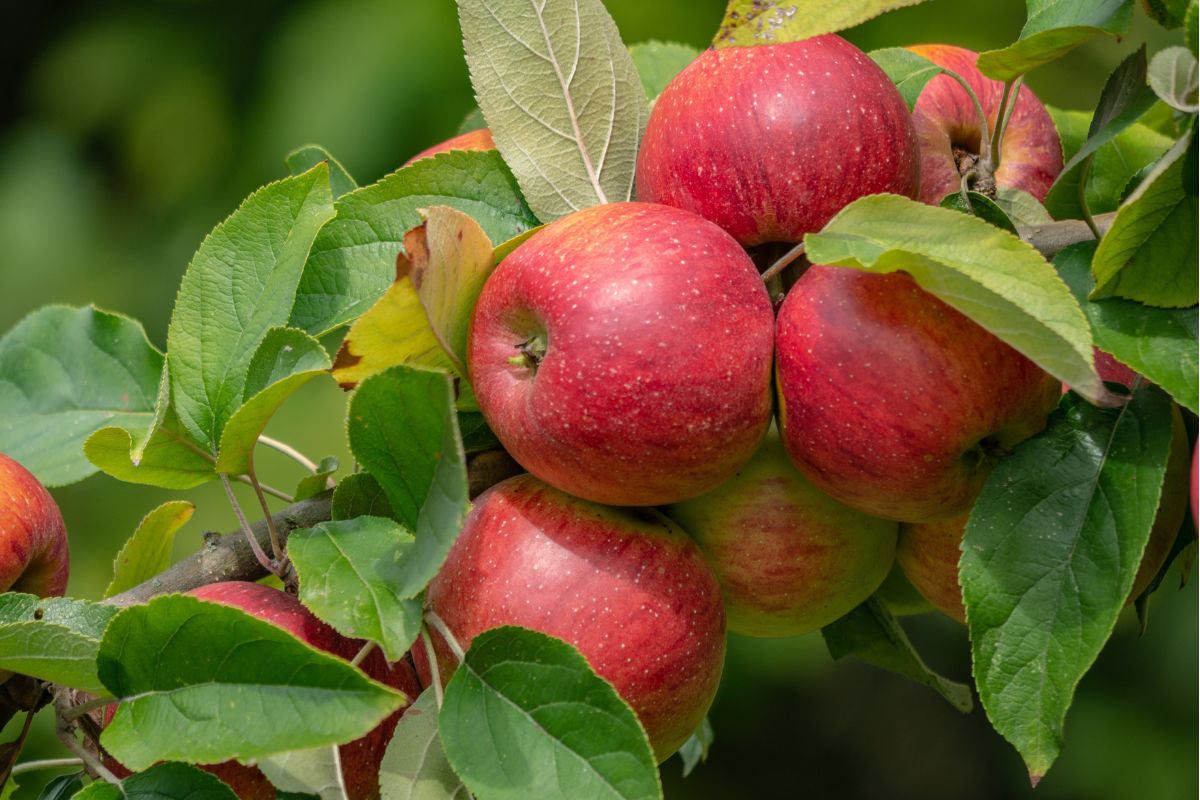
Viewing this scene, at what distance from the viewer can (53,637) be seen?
52 centimetres

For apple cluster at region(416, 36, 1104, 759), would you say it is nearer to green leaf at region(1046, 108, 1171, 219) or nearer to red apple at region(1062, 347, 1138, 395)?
red apple at region(1062, 347, 1138, 395)

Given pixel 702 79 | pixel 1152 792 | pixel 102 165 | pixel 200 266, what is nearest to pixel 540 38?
pixel 702 79

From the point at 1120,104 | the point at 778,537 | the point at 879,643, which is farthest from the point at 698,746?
the point at 1120,104

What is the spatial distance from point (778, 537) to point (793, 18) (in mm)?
243

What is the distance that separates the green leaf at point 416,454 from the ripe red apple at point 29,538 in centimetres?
20

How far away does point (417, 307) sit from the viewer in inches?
21.7

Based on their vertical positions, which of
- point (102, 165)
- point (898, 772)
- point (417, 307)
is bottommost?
point (898, 772)

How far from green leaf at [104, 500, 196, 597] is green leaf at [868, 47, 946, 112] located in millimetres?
441

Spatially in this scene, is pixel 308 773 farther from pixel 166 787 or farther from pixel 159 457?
pixel 159 457

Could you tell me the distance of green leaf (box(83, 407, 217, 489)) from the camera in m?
0.61

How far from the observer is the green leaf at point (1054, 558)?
19.6 inches

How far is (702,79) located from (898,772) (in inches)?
65.0

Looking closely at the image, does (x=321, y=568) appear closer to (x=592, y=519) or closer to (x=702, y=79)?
(x=592, y=519)

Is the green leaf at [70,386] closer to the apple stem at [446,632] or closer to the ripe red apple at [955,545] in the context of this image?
the apple stem at [446,632]
